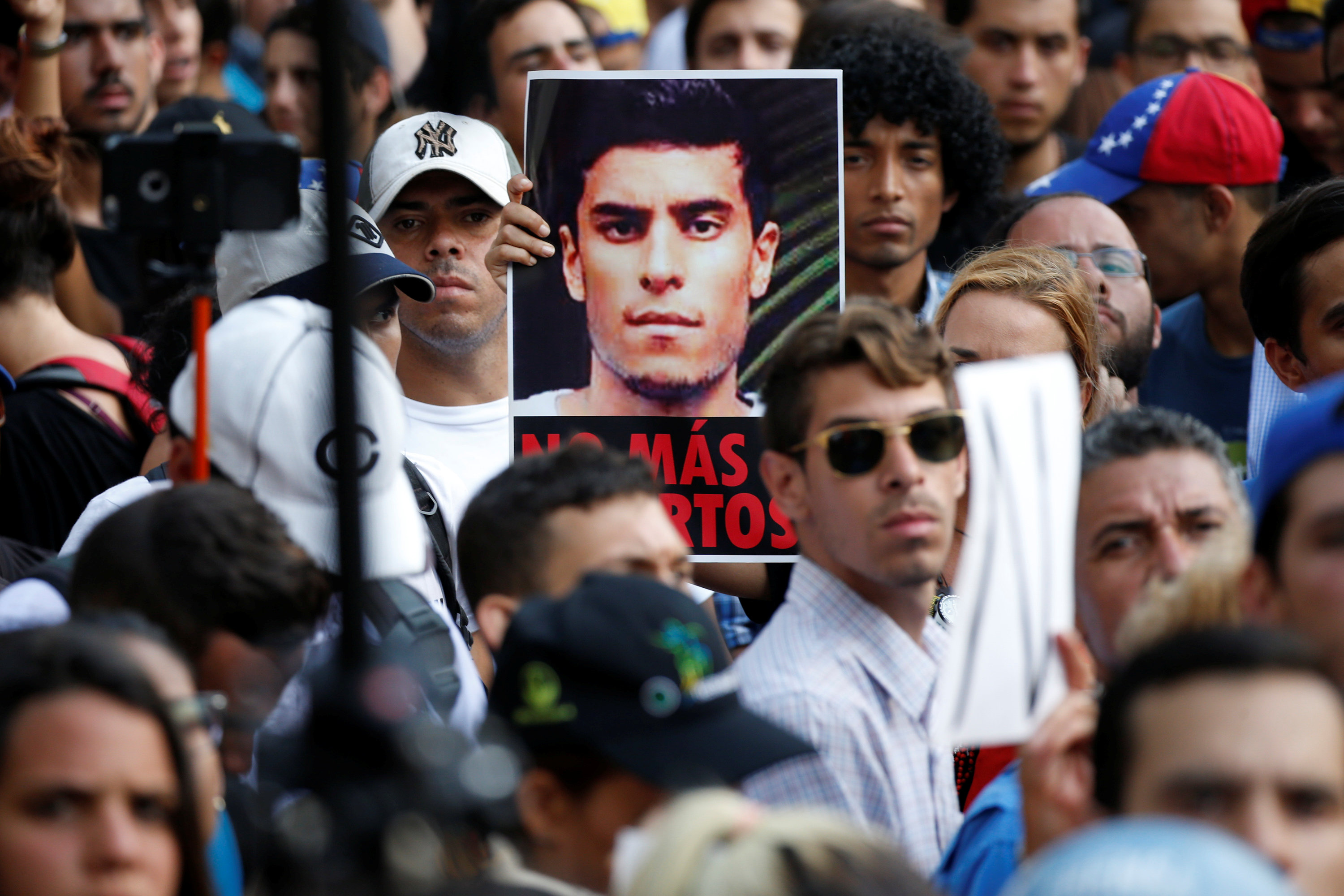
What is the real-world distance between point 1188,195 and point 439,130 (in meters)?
2.33

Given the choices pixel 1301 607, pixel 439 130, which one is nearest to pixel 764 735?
pixel 1301 607

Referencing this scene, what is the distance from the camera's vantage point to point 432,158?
449 centimetres

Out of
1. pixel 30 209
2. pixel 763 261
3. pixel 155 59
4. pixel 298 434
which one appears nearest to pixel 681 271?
pixel 763 261

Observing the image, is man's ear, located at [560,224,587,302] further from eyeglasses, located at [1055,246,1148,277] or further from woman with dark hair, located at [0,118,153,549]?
eyeglasses, located at [1055,246,1148,277]

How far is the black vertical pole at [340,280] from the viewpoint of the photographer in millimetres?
1504

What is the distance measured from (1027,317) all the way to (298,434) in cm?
182

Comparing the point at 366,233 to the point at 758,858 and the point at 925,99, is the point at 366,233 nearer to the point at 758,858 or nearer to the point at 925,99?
the point at 925,99

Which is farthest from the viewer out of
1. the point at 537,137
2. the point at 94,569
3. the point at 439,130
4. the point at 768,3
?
the point at 768,3

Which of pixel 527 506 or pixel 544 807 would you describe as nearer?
pixel 544 807

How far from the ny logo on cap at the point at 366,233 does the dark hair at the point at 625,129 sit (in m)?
0.44

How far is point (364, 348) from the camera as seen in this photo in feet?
9.30

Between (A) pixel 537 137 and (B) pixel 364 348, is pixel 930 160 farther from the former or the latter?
(B) pixel 364 348

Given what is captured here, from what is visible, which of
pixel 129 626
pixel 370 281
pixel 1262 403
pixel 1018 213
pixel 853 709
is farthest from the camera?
pixel 1018 213

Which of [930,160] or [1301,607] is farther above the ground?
[930,160]
